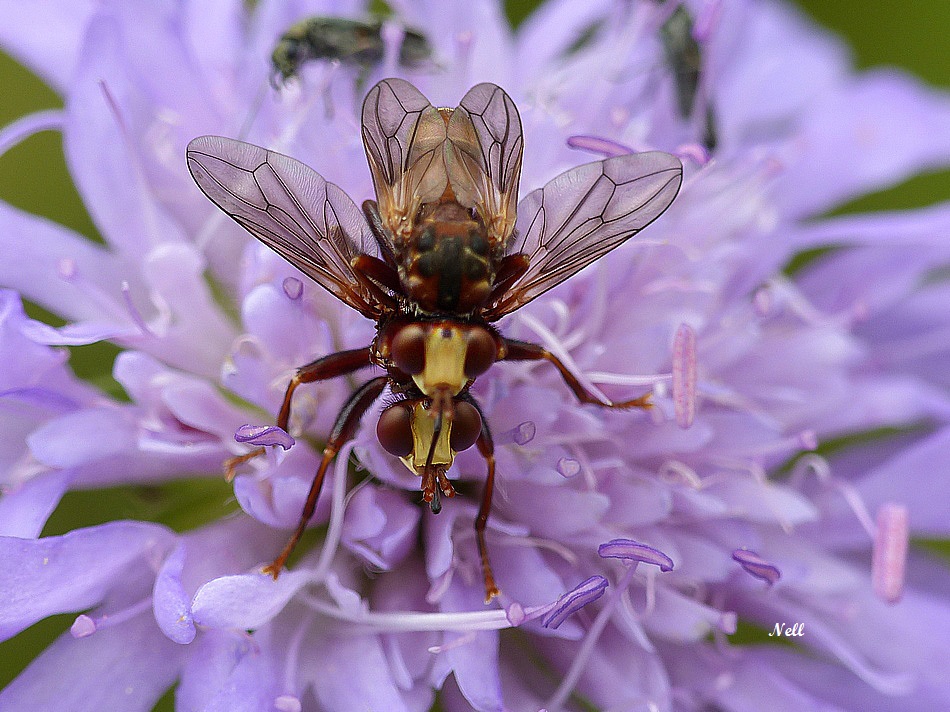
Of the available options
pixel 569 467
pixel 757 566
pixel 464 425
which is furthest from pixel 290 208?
pixel 757 566

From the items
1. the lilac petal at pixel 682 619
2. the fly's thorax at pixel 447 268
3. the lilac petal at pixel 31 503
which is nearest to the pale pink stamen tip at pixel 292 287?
the fly's thorax at pixel 447 268

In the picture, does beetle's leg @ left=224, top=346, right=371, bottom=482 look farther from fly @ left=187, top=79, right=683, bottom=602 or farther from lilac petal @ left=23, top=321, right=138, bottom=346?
lilac petal @ left=23, top=321, right=138, bottom=346

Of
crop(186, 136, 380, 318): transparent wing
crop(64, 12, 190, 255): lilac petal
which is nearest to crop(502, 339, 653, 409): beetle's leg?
crop(186, 136, 380, 318): transparent wing

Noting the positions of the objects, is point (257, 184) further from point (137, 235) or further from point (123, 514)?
point (123, 514)

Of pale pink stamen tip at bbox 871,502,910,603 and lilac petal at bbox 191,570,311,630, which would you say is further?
pale pink stamen tip at bbox 871,502,910,603

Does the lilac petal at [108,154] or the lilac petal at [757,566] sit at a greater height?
the lilac petal at [108,154]

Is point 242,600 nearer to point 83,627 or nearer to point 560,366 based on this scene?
point 83,627

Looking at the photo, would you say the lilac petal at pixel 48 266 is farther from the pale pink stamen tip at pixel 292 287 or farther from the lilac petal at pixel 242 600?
the lilac petal at pixel 242 600
